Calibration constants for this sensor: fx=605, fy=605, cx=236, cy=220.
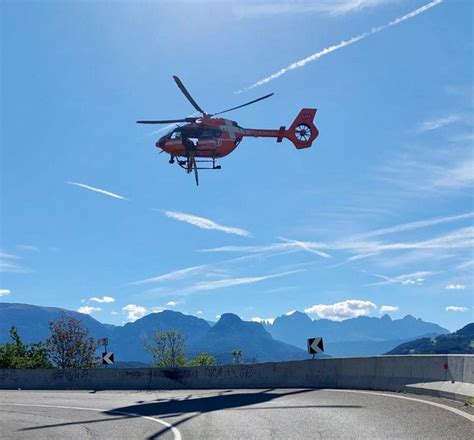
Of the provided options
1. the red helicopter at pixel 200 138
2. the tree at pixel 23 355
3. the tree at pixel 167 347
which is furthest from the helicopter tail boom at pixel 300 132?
the tree at pixel 167 347

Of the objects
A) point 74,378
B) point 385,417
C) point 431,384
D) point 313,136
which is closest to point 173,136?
point 313,136

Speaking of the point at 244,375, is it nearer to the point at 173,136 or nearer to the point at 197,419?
the point at 197,419

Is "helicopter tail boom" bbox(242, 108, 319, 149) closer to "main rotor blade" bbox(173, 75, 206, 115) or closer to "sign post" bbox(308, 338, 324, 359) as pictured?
"main rotor blade" bbox(173, 75, 206, 115)

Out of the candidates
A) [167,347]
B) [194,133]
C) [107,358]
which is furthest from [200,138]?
[167,347]

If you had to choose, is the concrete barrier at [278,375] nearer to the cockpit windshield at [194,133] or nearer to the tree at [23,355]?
the cockpit windshield at [194,133]

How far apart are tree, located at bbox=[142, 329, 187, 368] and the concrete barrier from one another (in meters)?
50.7

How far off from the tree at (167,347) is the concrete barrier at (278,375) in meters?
50.7

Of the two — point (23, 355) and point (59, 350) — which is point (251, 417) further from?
point (59, 350)

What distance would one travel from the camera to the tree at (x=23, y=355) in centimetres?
4934

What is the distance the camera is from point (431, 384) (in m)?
15.5

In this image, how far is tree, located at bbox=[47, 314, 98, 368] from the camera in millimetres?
56250

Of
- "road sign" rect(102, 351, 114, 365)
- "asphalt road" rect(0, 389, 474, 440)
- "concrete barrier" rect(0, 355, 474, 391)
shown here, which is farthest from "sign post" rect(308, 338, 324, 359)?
"road sign" rect(102, 351, 114, 365)

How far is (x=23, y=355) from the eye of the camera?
176ft

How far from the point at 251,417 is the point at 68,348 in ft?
155
